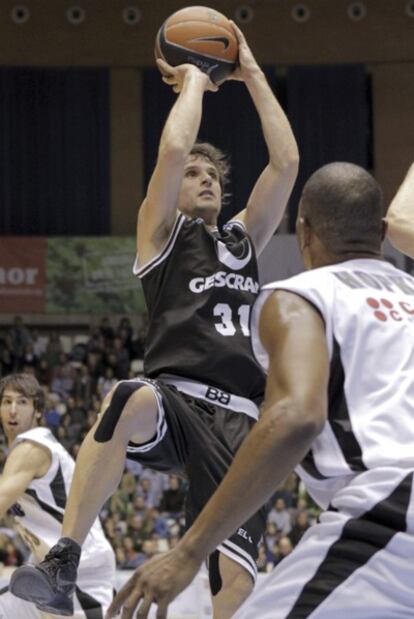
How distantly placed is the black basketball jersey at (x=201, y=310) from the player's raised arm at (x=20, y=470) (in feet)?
4.29

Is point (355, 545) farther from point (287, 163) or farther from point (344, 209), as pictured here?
point (287, 163)

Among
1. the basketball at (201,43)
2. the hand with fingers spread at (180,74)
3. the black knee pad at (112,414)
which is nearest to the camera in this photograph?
the black knee pad at (112,414)

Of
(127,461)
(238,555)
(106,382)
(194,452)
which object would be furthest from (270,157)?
(106,382)

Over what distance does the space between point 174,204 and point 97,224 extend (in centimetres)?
1939

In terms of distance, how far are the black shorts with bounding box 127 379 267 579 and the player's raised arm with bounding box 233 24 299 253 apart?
1.05 meters

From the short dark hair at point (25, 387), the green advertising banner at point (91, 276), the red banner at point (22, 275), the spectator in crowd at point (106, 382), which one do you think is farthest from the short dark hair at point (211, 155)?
the red banner at point (22, 275)

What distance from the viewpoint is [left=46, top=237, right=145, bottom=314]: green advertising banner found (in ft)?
76.9

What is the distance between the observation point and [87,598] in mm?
6527

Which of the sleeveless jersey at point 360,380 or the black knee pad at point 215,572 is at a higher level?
the sleeveless jersey at point 360,380

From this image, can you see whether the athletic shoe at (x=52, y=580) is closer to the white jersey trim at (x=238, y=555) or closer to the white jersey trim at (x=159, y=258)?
the white jersey trim at (x=238, y=555)

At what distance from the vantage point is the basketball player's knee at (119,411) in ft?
14.9

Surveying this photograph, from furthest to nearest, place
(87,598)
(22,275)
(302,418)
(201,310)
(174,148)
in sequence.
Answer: (22,275)
(87,598)
(201,310)
(174,148)
(302,418)

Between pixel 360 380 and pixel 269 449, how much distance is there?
12.9 inches

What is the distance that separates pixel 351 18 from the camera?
984 inches
